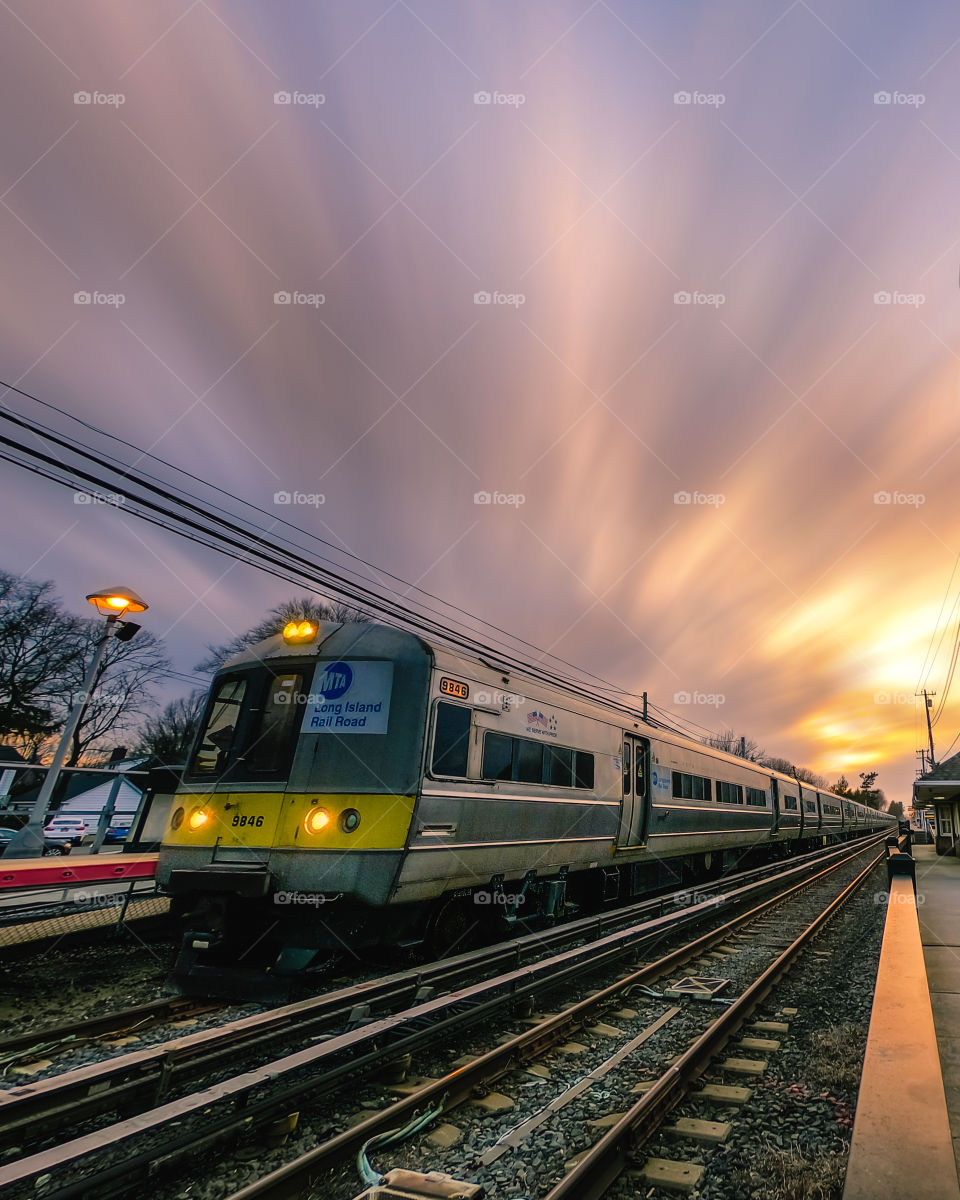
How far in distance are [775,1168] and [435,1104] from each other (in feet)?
6.50

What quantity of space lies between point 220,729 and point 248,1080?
157 inches

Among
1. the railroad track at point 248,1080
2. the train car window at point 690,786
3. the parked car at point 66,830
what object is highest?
the train car window at point 690,786

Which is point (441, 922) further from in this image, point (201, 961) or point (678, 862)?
point (678, 862)

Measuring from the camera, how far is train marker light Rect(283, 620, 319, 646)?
702cm

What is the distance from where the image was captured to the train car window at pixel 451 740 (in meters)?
6.50

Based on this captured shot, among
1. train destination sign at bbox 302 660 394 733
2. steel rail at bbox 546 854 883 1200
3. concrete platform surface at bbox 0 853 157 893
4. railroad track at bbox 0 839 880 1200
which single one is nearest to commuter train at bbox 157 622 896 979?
train destination sign at bbox 302 660 394 733

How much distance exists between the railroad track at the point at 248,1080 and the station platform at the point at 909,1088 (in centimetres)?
237

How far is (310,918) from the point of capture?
19.0 feet

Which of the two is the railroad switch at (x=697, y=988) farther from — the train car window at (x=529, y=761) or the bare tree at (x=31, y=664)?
the bare tree at (x=31, y=664)

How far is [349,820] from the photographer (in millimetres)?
5945

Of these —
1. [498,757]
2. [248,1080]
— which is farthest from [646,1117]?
[498,757]

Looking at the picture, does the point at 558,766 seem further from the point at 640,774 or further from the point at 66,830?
the point at 66,830

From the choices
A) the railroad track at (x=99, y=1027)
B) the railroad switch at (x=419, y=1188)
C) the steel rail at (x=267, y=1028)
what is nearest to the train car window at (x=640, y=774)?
the steel rail at (x=267, y=1028)

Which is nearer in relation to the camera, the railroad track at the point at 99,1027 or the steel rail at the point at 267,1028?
the steel rail at the point at 267,1028
